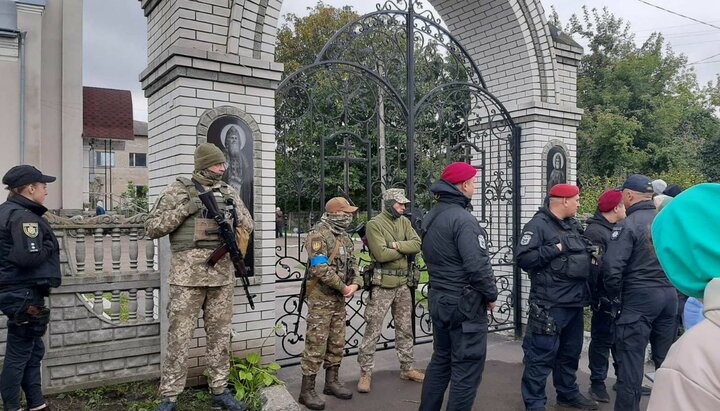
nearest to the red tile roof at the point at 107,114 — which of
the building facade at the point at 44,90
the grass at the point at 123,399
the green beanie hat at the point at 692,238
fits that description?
the building facade at the point at 44,90

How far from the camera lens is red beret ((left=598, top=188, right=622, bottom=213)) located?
4.33m

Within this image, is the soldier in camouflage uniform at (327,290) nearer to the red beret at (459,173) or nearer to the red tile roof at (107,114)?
the red beret at (459,173)

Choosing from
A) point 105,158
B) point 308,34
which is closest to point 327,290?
point 105,158

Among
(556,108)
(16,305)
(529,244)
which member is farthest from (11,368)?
(556,108)

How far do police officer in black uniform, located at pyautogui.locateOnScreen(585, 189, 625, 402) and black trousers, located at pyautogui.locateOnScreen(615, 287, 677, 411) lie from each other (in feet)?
1.30

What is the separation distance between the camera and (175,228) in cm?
353

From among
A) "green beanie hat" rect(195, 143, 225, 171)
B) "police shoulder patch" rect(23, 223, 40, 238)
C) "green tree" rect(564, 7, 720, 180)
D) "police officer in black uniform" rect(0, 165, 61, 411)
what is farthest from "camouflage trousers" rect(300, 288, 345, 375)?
"green tree" rect(564, 7, 720, 180)

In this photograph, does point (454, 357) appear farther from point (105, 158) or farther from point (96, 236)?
point (105, 158)

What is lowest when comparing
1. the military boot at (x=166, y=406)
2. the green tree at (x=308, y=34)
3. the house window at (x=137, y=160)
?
the military boot at (x=166, y=406)

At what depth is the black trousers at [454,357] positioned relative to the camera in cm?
337

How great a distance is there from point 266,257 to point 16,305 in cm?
181

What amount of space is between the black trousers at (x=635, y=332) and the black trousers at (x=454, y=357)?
1.21m

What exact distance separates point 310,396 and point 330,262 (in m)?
1.09

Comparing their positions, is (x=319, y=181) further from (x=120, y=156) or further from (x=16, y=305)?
(x=120, y=156)
